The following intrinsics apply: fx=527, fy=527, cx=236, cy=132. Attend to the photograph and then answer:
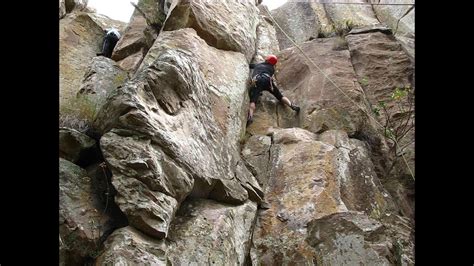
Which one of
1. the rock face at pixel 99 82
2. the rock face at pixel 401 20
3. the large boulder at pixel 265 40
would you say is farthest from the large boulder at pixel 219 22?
the rock face at pixel 401 20

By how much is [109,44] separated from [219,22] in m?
3.39

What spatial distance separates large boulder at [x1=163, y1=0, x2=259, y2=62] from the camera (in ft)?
36.1

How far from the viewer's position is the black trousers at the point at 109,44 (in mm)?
13289

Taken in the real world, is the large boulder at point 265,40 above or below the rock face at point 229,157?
above

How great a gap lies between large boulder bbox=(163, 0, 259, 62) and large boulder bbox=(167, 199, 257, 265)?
4.66m

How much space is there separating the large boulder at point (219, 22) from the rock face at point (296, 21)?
293 cm

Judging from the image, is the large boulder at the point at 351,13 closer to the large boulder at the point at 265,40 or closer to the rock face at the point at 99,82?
the large boulder at the point at 265,40

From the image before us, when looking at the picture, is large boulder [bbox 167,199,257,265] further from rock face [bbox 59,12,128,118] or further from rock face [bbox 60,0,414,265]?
Result: rock face [bbox 59,12,128,118]

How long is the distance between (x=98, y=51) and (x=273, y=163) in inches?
253

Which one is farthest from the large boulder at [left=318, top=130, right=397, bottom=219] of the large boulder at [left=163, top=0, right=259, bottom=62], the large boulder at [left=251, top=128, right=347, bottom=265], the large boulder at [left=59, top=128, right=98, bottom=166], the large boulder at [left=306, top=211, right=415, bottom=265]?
the large boulder at [left=59, top=128, right=98, bottom=166]

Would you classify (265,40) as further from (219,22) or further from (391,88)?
(391,88)

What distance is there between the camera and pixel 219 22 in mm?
11664

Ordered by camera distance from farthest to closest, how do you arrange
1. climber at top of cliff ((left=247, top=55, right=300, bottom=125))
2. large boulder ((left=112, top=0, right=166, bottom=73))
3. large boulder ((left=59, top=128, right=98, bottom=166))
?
large boulder ((left=112, top=0, right=166, bottom=73)) → climber at top of cliff ((left=247, top=55, right=300, bottom=125)) → large boulder ((left=59, top=128, right=98, bottom=166))

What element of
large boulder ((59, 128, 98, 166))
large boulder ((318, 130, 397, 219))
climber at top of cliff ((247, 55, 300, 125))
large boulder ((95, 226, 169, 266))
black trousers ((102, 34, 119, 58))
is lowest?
large boulder ((95, 226, 169, 266))
